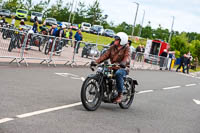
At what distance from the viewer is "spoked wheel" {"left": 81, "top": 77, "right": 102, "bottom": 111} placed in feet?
25.3

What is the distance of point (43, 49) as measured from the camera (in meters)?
16.3

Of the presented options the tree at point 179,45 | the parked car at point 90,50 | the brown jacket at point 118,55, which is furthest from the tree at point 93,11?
the brown jacket at point 118,55

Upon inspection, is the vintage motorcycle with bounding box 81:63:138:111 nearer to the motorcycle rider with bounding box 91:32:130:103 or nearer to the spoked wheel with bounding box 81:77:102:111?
the spoked wheel with bounding box 81:77:102:111

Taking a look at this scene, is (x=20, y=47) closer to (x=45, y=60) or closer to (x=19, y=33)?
(x=19, y=33)

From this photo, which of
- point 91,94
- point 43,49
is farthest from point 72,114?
point 43,49

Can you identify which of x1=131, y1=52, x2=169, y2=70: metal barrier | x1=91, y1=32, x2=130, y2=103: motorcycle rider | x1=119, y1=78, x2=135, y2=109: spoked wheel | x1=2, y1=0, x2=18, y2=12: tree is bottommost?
x1=131, y1=52, x2=169, y2=70: metal barrier

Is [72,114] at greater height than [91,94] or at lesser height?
lesser

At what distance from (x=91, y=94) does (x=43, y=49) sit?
871cm

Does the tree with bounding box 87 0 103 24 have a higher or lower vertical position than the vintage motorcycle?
higher

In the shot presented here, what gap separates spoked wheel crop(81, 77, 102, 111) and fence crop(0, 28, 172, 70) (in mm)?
6754

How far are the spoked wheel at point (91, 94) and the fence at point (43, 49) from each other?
6754mm

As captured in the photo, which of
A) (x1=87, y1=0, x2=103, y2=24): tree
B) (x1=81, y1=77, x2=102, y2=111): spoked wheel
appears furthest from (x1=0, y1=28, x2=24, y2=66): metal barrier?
(x1=87, y1=0, x2=103, y2=24): tree

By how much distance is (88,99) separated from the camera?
7988 millimetres

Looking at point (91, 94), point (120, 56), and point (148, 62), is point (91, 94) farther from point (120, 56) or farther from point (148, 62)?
point (148, 62)
